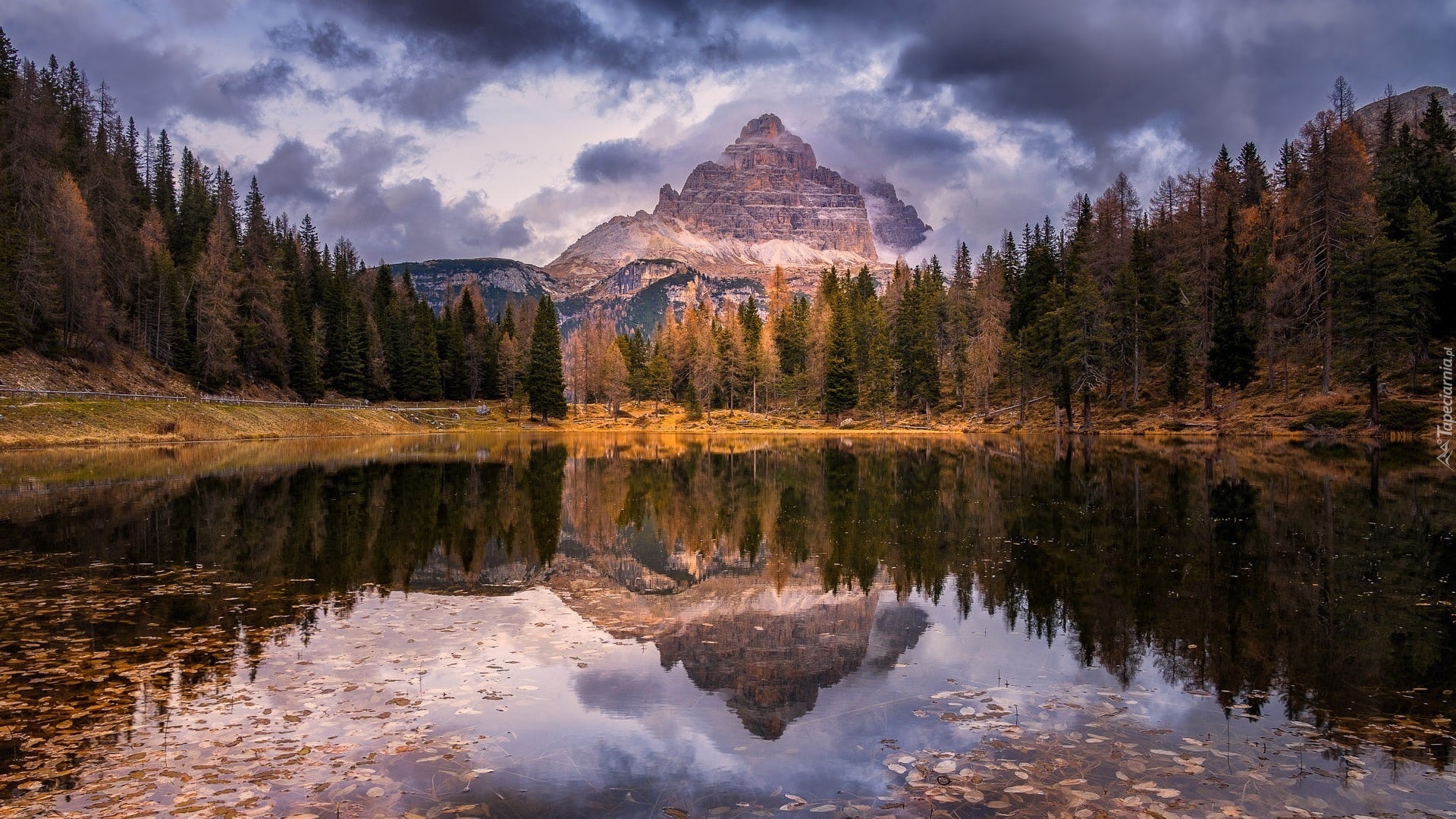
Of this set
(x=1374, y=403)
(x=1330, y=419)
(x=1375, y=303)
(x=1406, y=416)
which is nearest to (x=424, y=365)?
(x=1330, y=419)

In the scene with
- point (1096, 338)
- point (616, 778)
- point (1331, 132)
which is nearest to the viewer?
point (616, 778)

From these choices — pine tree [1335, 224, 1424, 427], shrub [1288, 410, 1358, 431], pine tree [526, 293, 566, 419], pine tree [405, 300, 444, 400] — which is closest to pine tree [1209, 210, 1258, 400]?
shrub [1288, 410, 1358, 431]

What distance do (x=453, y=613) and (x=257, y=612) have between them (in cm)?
347

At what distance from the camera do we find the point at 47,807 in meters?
6.97

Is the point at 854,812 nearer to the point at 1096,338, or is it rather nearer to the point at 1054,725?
the point at 1054,725

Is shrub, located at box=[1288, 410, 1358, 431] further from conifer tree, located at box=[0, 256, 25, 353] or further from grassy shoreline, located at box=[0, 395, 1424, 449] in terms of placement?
conifer tree, located at box=[0, 256, 25, 353]

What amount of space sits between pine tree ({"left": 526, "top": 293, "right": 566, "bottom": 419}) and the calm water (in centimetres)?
9109

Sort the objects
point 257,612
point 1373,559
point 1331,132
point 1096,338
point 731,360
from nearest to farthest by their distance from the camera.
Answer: point 257,612, point 1373,559, point 1331,132, point 1096,338, point 731,360

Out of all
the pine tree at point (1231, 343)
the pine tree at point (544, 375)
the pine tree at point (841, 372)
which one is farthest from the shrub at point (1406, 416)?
the pine tree at point (544, 375)

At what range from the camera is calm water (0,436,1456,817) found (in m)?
7.66

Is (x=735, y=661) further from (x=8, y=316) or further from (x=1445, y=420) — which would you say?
(x=8, y=316)

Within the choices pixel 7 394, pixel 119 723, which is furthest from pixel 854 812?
pixel 7 394

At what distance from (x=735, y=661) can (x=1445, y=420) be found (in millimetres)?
56557

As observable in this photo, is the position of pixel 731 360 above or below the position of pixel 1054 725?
above
